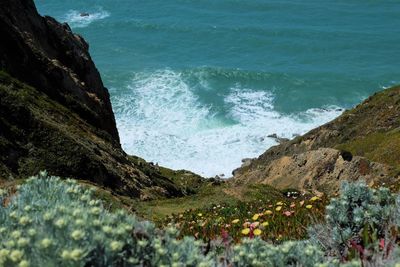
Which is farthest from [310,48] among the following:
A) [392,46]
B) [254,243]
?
[254,243]

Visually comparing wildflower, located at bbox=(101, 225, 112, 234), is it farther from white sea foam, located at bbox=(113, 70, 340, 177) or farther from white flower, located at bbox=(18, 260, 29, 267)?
white sea foam, located at bbox=(113, 70, 340, 177)

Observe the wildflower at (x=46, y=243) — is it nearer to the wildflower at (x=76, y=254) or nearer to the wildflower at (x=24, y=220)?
the wildflower at (x=76, y=254)

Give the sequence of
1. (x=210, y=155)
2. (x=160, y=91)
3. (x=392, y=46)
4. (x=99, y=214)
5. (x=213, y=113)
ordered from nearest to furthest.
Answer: (x=99, y=214)
(x=210, y=155)
(x=213, y=113)
(x=160, y=91)
(x=392, y=46)

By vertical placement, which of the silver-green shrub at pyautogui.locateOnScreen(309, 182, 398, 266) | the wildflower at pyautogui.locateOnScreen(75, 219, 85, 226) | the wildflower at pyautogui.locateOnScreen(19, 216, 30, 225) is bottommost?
the silver-green shrub at pyautogui.locateOnScreen(309, 182, 398, 266)

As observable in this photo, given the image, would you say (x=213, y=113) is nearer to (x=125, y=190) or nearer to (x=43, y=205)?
(x=125, y=190)

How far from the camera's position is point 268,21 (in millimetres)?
115188

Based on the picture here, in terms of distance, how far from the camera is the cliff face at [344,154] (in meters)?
33.1

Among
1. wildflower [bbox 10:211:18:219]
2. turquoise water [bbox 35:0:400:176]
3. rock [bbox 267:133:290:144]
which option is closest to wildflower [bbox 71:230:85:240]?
wildflower [bbox 10:211:18:219]

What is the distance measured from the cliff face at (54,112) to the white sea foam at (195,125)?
98.2 feet

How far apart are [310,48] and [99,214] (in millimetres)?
101183

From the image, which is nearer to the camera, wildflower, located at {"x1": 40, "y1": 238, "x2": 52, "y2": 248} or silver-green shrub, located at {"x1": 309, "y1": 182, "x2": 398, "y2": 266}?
wildflower, located at {"x1": 40, "y1": 238, "x2": 52, "y2": 248}

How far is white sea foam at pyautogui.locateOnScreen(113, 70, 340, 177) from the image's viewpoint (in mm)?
69562

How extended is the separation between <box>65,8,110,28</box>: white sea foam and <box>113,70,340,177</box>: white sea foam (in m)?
29.9

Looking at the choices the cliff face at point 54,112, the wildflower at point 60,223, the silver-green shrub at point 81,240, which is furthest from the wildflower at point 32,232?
the cliff face at point 54,112
